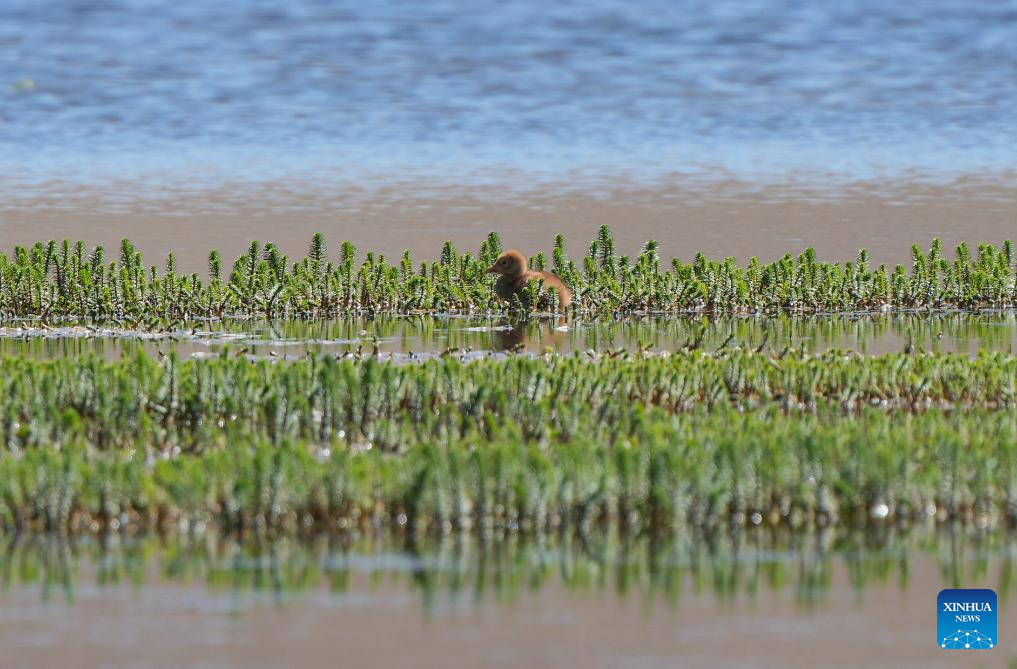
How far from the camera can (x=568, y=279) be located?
2567 cm

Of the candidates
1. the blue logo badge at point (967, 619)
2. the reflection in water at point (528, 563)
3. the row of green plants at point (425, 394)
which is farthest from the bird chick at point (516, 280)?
A: the blue logo badge at point (967, 619)

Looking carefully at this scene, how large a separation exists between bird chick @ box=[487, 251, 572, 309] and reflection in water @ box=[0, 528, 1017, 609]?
50.0 feet

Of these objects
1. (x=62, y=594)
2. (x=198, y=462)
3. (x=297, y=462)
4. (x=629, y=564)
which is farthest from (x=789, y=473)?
(x=62, y=594)

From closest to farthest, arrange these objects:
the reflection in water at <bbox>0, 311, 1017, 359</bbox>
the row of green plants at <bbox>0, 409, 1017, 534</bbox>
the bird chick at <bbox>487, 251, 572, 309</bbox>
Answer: the row of green plants at <bbox>0, 409, 1017, 534</bbox> < the reflection in water at <bbox>0, 311, 1017, 359</bbox> < the bird chick at <bbox>487, 251, 572, 309</bbox>

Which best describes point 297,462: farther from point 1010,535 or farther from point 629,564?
point 1010,535

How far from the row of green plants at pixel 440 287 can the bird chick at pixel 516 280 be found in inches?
8.5

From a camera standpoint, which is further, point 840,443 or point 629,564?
point 840,443

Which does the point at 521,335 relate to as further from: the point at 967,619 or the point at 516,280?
the point at 967,619

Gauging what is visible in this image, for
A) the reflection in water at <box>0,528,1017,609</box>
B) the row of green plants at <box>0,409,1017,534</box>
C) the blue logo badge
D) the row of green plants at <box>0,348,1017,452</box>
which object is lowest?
the blue logo badge

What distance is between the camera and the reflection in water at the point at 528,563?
7906 millimetres

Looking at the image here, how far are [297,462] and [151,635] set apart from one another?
7.28 ft

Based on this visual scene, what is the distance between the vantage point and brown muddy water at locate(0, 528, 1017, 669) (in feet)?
22.4

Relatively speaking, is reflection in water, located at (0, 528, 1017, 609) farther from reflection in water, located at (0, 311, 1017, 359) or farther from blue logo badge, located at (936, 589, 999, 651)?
reflection in water, located at (0, 311, 1017, 359)

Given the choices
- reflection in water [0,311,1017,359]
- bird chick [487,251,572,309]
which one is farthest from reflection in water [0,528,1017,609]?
bird chick [487,251,572,309]
